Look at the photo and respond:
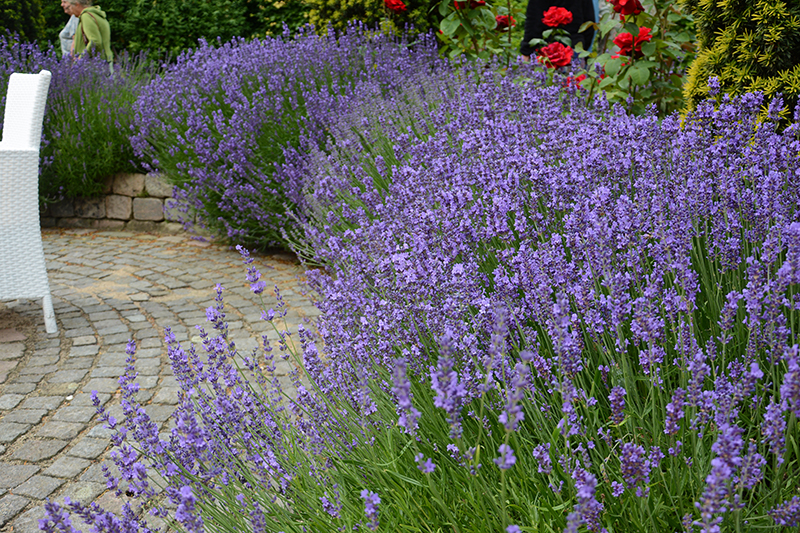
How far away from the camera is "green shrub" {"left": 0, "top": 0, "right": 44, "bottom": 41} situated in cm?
1092

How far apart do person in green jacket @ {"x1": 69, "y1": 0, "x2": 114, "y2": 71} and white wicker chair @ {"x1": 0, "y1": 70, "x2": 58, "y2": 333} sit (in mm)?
4561

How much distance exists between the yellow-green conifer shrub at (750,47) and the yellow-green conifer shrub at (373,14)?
14.1 ft

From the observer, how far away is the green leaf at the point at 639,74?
4.24 meters

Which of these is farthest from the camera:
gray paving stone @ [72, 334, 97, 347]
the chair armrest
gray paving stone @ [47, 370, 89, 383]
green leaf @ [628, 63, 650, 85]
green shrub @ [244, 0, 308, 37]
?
green shrub @ [244, 0, 308, 37]

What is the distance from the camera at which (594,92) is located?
15.6 feet

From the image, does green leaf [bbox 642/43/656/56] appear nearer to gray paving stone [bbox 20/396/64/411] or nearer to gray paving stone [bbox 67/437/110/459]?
gray paving stone [bbox 67/437/110/459]

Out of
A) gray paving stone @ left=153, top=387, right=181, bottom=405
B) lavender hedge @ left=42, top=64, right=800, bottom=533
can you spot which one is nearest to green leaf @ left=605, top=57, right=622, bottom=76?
lavender hedge @ left=42, top=64, right=800, bottom=533

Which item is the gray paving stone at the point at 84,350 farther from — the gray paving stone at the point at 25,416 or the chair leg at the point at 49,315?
the gray paving stone at the point at 25,416

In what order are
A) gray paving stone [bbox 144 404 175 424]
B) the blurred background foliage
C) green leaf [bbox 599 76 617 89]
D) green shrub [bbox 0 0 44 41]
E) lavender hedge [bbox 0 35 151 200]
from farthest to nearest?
the blurred background foliage → green shrub [bbox 0 0 44 41] → lavender hedge [bbox 0 35 151 200] → green leaf [bbox 599 76 617 89] → gray paving stone [bbox 144 404 175 424]

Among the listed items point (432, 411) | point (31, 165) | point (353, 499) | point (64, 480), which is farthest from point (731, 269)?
point (31, 165)

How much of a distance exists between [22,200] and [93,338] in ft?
3.09

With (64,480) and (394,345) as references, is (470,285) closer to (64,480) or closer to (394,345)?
(394,345)

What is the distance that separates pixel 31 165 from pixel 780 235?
3974mm

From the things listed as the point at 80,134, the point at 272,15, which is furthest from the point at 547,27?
the point at 272,15
